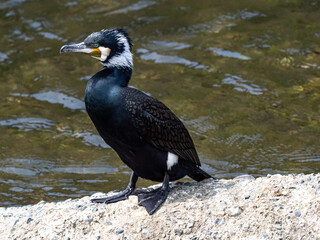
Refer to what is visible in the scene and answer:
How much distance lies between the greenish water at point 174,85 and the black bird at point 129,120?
221 centimetres

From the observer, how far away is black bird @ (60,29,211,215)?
5.24m

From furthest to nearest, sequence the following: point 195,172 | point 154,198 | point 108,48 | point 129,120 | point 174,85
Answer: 1. point 174,85
2. point 195,172
3. point 154,198
4. point 108,48
5. point 129,120

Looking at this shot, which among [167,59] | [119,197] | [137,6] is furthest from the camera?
[137,6]

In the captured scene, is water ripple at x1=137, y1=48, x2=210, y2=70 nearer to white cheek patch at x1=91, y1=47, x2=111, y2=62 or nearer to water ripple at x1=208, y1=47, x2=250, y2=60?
water ripple at x1=208, y1=47, x2=250, y2=60

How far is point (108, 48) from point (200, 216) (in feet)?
5.14

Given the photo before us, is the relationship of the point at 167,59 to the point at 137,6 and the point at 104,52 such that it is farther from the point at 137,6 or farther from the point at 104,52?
the point at 104,52

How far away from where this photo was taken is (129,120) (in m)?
5.30

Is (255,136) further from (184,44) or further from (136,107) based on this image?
(136,107)

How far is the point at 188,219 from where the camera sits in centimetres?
535

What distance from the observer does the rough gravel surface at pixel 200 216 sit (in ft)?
17.0

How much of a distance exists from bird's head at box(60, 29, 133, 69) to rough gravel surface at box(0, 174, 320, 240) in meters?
1.25

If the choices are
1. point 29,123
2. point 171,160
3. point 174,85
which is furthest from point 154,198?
point 174,85

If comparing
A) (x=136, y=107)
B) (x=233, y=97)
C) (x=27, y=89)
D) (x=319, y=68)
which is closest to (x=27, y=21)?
(x=27, y=89)

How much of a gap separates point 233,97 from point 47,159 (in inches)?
112
